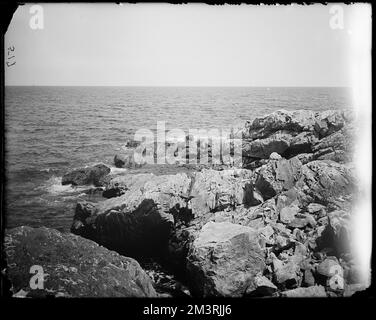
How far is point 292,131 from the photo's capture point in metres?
9.90

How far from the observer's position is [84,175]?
8.22 metres

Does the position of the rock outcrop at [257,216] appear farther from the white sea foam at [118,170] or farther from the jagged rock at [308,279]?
the white sea foam at [118,170]

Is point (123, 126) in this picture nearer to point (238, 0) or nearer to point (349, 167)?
point (238, 0)

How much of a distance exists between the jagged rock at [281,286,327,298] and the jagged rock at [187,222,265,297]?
32.5 inches

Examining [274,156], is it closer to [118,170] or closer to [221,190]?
[221,190]

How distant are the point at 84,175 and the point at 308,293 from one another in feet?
20.9

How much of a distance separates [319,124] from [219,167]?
13.0 feet

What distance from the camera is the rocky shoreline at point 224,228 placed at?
22.1 ft

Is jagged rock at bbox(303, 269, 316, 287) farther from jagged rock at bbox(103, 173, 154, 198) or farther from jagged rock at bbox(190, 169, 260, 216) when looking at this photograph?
jagged rock at bbox(103, 173, 154, 198)

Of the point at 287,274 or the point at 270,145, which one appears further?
the point at 270,145

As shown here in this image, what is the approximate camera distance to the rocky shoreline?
6734 mm

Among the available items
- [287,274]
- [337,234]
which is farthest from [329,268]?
[287,274]

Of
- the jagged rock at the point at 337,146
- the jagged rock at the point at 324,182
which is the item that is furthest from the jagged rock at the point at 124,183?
the jagged rock at the point at 337,146

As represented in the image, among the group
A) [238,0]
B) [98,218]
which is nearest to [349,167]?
[238,0]
